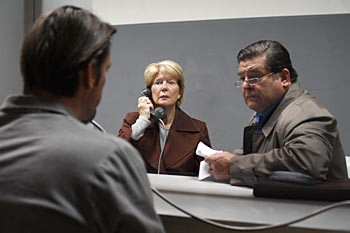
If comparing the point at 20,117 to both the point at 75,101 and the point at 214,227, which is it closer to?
the point at 75,101

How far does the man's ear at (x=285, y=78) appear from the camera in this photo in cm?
Result: 156

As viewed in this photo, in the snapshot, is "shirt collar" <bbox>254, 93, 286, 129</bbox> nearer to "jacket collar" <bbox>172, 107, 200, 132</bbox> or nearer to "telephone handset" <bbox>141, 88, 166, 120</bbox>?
"jacket collar" <bbox>172, 107, 200, 132</bbox>

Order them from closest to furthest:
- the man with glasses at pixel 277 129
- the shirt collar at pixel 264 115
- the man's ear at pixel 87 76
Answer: the man's ear at pixel 87 76 < the man with glasses at pixel 277 129 < the shirt collar at pixel 264 115

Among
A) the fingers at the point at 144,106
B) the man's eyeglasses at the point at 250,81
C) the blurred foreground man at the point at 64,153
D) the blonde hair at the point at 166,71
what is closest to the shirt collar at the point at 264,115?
the man's eyeglasses at the point at 250,81

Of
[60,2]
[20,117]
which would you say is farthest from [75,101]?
[60,2]

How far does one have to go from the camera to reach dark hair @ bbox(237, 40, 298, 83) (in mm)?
1565

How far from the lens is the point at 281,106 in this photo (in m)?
1.50

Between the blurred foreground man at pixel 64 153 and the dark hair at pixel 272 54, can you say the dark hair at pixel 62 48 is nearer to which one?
the blurred foreground man at pixel 64 153

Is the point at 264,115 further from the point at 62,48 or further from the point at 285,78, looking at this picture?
the point at 62,48

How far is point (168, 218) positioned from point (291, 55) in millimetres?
860

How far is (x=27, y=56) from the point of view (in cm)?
77

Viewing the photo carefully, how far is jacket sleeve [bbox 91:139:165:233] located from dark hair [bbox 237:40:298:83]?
1000mm

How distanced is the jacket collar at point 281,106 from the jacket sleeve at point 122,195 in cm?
Answer: 88

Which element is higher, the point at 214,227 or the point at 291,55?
the point at 291,55
